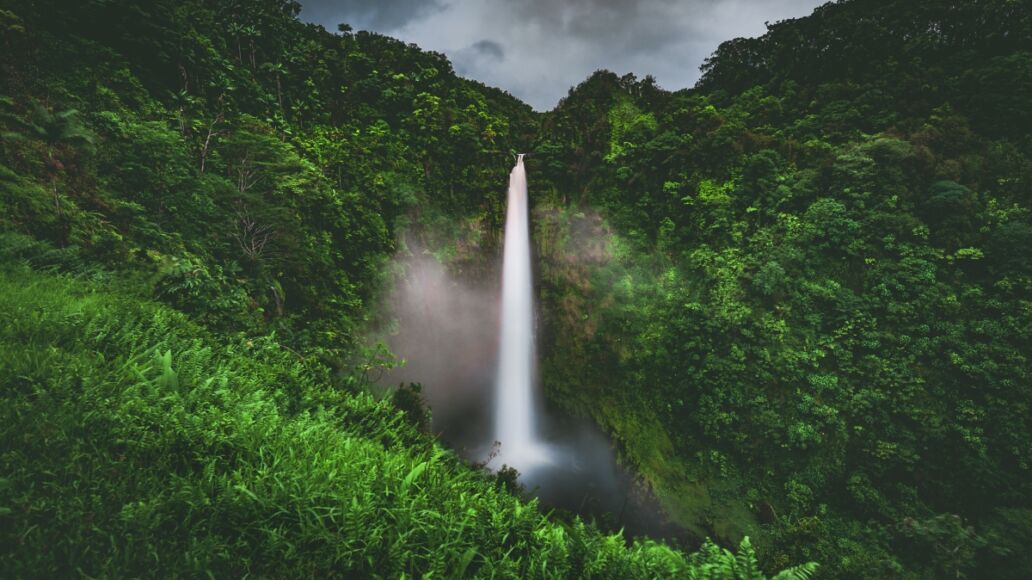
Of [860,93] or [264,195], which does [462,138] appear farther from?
[860,93]

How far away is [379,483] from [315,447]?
32.5 inches

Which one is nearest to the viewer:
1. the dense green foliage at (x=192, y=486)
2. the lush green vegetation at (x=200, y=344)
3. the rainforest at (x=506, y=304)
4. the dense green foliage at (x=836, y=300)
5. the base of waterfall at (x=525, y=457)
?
the dense green foliage at (x=192, y=486)

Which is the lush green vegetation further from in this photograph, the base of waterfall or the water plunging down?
the base of waterfall

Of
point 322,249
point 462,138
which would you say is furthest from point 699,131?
point 322,249

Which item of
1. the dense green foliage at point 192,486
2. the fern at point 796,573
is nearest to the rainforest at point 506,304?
the dense green foliage at point 192,486

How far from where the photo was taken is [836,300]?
13680mm

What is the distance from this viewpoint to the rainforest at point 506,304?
2537mm

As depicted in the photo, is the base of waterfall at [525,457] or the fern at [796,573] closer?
the fern at [796,573]

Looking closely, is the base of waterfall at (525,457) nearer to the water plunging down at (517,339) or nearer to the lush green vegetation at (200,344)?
the water plunging down at (517,339)

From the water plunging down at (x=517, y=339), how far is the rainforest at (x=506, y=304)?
0.20 metres

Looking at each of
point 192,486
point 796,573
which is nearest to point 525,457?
point 796,573

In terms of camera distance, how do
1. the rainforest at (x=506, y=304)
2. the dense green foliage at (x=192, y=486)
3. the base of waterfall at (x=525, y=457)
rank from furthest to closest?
the base of waterfall at (x=525, y=457)
the rainforest at (x=506, y=304)
the dense green foliage at (x=192, y=486)

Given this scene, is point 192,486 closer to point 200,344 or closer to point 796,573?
point 200,344

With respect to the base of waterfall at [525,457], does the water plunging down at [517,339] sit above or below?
above
